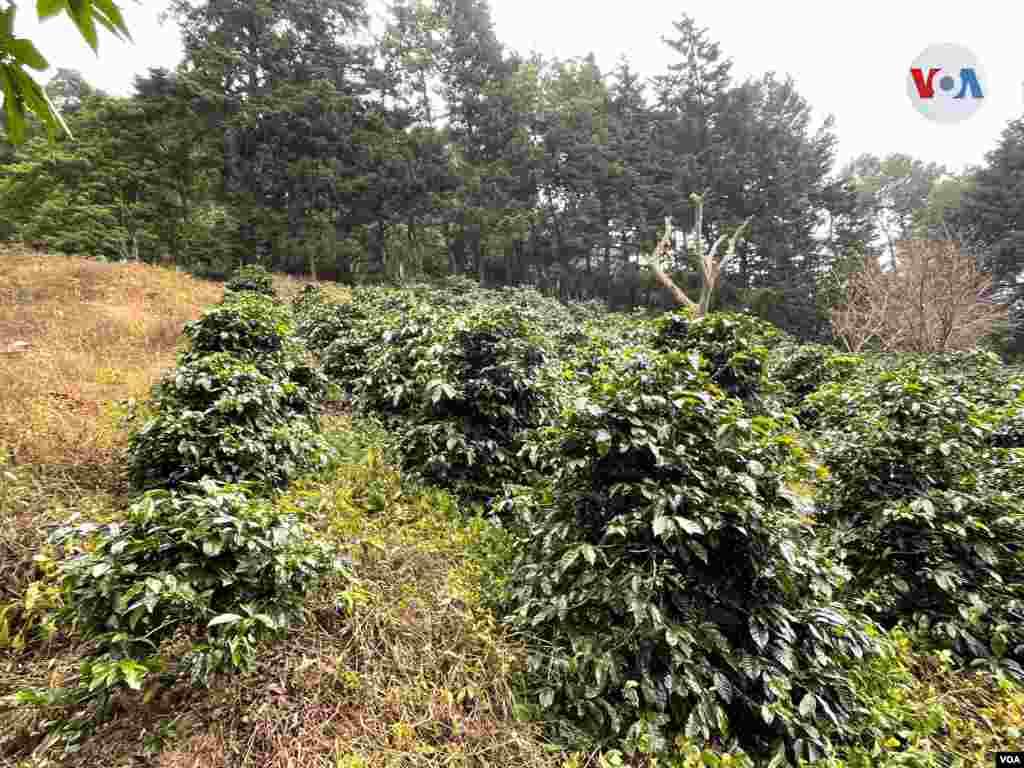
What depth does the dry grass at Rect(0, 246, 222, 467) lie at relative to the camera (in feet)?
11.9

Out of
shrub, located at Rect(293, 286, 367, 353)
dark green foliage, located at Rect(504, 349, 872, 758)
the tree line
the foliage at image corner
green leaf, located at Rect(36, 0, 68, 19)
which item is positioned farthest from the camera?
the tree line

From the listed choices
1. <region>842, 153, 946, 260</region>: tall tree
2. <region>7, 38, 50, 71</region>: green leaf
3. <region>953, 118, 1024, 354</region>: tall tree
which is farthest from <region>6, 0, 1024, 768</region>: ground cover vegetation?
<region>842, 153, 946, 260</region>: tall tree

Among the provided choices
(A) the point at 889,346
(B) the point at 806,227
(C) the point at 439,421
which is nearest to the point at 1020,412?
(C) the point at 439,421

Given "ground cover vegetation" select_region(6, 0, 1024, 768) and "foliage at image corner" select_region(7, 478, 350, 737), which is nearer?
"foliage at image corner" select_region(7, 478, 350, 737)

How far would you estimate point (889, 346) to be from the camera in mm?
12383

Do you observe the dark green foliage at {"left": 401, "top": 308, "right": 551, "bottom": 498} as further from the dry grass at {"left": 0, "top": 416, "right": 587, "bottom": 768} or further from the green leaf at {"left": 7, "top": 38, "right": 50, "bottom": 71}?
the green leaf at {"left": 7, "top": 38, "right": 50, "bottom": 71}

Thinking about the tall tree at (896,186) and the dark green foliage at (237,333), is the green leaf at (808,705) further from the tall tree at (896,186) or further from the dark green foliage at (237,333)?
the tall tree at (896,186)

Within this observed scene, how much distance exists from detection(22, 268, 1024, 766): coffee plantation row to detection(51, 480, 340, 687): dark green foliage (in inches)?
0.4

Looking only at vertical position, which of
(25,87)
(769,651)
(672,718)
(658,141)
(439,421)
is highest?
(658,141)

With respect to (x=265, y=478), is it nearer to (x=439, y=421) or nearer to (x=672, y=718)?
(x=439, y=421)

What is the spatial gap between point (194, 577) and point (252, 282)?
42.1ft

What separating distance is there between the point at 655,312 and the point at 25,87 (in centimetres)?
2591

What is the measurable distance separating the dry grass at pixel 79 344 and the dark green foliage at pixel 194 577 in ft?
7.13

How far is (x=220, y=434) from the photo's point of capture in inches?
132
